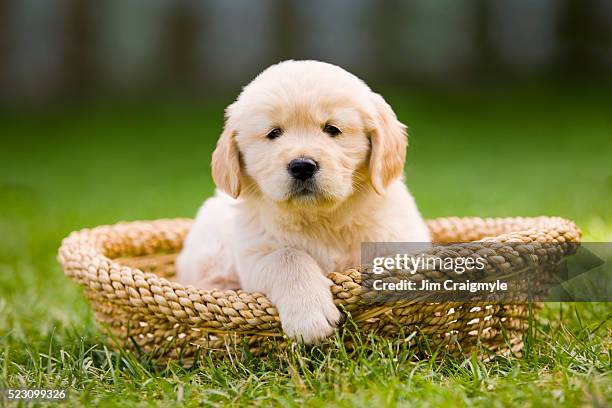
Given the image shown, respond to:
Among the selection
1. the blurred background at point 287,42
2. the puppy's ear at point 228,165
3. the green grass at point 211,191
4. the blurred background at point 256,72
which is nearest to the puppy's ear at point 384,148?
the puppy's ear at point 228,165

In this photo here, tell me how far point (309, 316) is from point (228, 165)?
87cm

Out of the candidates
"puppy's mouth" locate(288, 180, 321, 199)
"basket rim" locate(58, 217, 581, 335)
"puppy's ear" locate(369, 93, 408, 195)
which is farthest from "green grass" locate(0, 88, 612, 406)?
"puppy's ear" locate(369, 93, 408, 195)

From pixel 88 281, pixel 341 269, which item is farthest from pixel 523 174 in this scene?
pixel 88 281

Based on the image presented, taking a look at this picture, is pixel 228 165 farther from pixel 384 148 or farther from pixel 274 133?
pixel 384 148

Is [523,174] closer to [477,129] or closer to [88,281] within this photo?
[477,129]

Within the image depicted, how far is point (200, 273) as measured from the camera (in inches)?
153

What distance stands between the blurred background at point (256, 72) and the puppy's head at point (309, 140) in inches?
253

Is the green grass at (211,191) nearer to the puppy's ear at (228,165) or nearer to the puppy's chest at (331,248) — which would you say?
the puppy's chest at (331,248)

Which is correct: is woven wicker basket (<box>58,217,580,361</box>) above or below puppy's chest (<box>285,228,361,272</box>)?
below

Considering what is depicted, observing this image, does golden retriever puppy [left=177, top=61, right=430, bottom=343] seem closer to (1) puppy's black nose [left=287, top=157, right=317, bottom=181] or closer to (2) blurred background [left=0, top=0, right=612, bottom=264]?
(1) puppy's black nose [left=287, top=157, right=317, bottom=181]

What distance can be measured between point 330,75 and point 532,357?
144 centimetres

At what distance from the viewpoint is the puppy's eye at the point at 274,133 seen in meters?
3.19

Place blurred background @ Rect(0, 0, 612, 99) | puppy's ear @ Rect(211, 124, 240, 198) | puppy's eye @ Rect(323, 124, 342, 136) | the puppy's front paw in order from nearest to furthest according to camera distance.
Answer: the puppy's front paw → puppy's eye @ Rect(323, 124, 342, 136) → puppy's ear @ Rect(211, 124, 240, 198) → blurred background @ Rect(0, 0, 612, 99)

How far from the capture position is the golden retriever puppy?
3.00m
